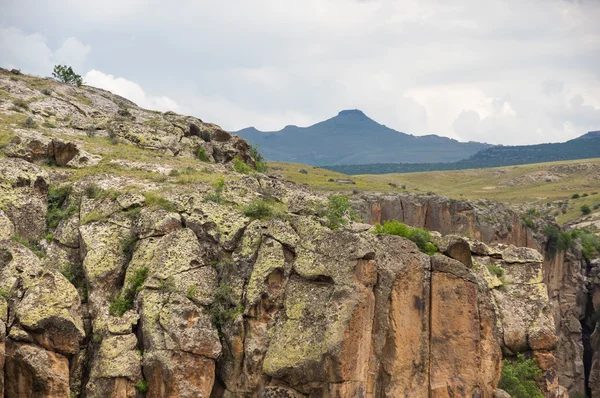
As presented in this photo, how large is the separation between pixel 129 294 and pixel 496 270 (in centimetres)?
2002

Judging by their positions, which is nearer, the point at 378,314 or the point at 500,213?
the point at 378,314

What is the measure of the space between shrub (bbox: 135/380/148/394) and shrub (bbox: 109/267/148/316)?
314cm

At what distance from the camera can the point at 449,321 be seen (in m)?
24.7

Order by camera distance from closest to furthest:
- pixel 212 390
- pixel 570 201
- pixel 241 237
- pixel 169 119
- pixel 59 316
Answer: pixel 59 316, pixel 212 390, pixel 241 237, pixel 169 119, pixel 570 201

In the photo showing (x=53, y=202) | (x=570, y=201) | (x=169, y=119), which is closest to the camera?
(x=53, y=202)

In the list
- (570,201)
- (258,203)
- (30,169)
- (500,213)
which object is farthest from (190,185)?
(570,201)

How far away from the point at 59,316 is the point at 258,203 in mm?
10747

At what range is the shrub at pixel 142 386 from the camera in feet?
73.2

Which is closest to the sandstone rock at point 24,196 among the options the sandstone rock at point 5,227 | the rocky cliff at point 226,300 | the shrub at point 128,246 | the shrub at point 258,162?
the rocky cliff at point 226,300

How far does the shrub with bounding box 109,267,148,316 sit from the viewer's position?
963 inches

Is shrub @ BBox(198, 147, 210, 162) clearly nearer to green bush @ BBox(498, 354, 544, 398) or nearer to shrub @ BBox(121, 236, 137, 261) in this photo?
shrub @ BBox(121, 236, 137, 261)

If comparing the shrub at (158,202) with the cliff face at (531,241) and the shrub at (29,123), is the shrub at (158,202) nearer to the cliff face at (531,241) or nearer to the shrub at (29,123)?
the shrub at (29,123)

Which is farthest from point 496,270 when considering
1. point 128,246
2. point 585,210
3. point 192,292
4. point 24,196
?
point 585,210

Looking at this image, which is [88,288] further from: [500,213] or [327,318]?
[500,213]
